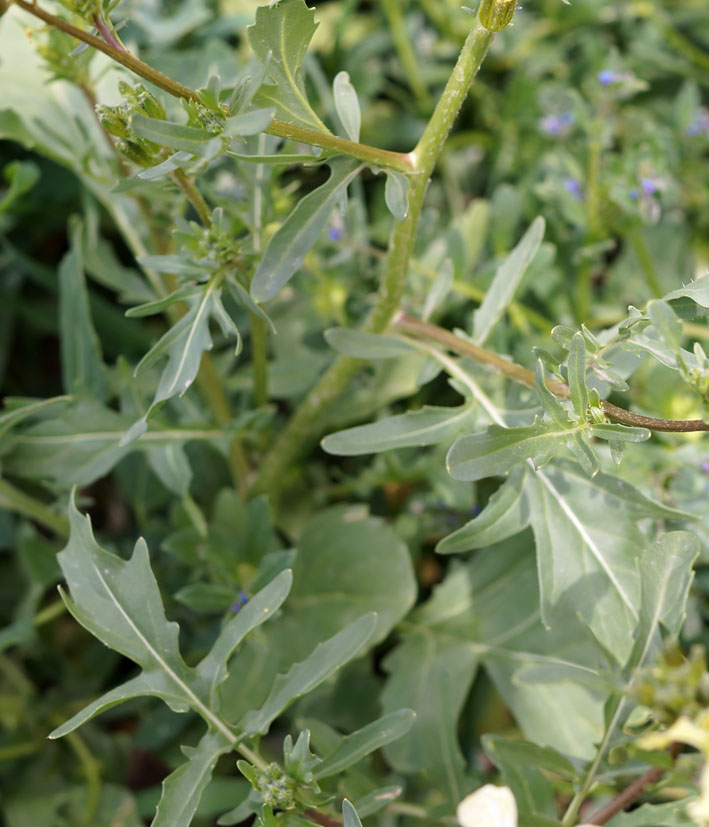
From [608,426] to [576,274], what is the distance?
30.4 inches

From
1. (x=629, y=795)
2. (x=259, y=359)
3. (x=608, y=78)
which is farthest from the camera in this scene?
(x=608, y=78)

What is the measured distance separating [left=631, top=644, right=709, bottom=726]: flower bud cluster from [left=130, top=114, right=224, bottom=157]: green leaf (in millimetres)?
568

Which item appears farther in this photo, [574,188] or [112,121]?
[574,188]

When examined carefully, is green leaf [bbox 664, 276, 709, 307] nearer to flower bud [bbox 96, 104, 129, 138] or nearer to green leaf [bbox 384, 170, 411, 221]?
green leaf [bbox 384, 170, 411, 221]

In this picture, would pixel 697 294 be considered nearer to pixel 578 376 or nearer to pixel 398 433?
pixel 578 376

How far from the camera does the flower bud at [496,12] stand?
75cm

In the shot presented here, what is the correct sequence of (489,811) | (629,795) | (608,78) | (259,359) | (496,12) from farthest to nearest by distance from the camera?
(608,78)
(259,359)
(629,795)
(496,12)
(489,811)

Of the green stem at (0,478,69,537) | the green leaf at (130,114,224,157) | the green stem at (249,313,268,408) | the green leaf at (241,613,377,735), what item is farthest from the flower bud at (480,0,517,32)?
the green stem at (0,478,69,537)

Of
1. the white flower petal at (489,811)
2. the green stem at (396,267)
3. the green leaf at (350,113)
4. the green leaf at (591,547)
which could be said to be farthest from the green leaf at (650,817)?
the green leaf at (350,113)

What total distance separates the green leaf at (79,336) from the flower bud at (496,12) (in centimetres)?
71

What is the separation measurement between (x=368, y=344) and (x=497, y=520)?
262mm

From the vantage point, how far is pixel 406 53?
1.67m

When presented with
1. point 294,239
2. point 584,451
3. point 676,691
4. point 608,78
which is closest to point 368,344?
point 294,239

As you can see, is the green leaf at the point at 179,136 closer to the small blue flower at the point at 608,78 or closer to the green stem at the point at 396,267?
the green stem at the point at 396,267
